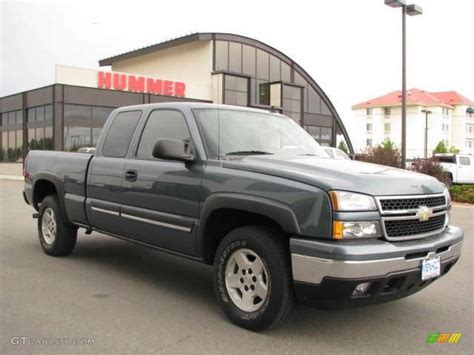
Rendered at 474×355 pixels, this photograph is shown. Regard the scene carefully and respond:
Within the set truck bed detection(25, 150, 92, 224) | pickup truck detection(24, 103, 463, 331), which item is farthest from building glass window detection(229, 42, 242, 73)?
pickup truck detection(24, 103, 463, 331)

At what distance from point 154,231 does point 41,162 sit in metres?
2.84

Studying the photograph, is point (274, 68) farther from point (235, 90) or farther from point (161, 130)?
point (161, 130)

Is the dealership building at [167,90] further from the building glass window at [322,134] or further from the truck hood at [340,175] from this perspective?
the truck hood at [340,175]

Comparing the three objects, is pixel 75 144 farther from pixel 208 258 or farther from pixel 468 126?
pixel 468 126

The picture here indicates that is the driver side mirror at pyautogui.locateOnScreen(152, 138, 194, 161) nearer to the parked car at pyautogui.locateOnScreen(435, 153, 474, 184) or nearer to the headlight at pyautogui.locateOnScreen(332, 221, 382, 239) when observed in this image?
the headlight at pyautogui.locateOnScreen(332, 221, 382, 239)

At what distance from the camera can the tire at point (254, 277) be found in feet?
12.8

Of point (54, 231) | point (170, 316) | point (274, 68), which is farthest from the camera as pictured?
point (274, 68)

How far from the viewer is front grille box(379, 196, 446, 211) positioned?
383 centimetres

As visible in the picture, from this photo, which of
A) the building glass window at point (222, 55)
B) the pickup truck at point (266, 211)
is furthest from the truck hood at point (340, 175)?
the building glass window at point (222, 55)

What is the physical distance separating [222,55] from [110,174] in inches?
1444

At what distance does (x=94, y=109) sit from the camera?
102 ft

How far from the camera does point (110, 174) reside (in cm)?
567

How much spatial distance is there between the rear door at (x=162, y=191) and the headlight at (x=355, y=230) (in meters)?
1.41

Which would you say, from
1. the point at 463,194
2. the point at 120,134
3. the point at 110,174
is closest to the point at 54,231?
the point at 110,174
